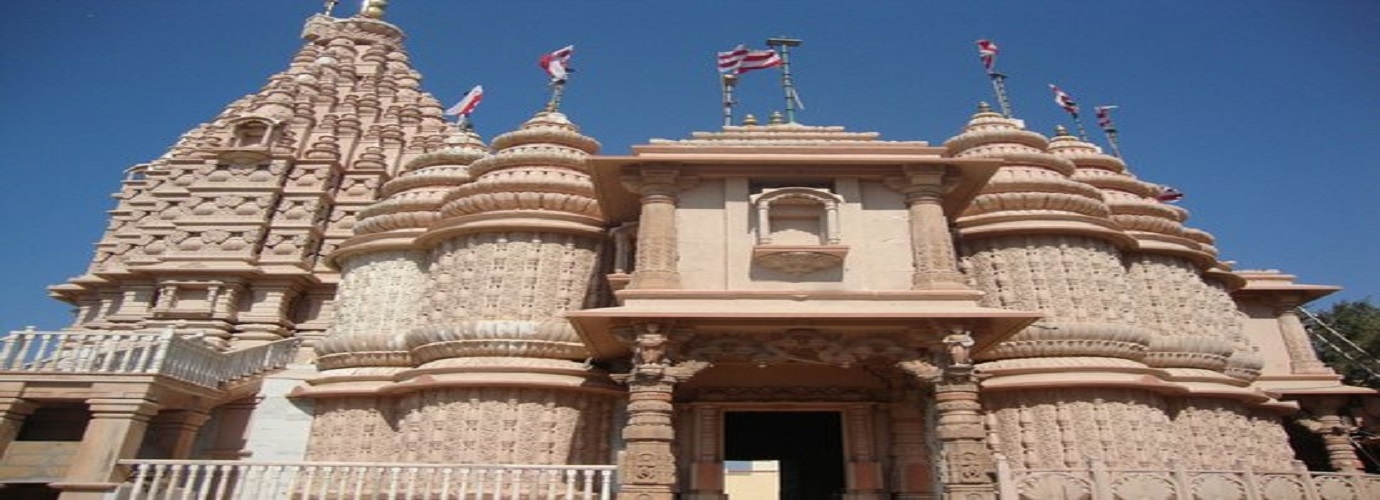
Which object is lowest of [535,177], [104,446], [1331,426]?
[104,446]

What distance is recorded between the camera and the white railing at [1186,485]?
939 cm

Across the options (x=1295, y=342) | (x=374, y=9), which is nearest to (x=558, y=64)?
(x=1295, y=342)

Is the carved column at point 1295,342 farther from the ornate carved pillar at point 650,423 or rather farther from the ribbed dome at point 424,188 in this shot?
the ribbed dome at point 424,188

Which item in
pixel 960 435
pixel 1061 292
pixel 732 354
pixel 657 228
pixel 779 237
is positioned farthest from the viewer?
pixel 1061 292

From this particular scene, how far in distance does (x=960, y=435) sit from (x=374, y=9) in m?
43.7

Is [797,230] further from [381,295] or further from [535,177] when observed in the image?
[381,295]

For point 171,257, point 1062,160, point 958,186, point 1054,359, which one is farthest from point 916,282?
point 171,257

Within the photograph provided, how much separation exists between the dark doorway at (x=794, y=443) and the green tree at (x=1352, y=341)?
19493 millimetres

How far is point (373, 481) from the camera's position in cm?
1152

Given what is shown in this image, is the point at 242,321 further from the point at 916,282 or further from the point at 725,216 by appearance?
the point at 916,282

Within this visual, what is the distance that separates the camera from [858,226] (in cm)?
1152

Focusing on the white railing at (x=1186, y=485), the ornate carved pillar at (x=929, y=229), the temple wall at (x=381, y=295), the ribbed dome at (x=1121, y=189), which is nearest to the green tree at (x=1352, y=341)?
the ribbed dome at (x=1121, y=189)

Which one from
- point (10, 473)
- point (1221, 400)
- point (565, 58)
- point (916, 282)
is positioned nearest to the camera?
point (916, 282)

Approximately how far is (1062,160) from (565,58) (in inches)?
464
